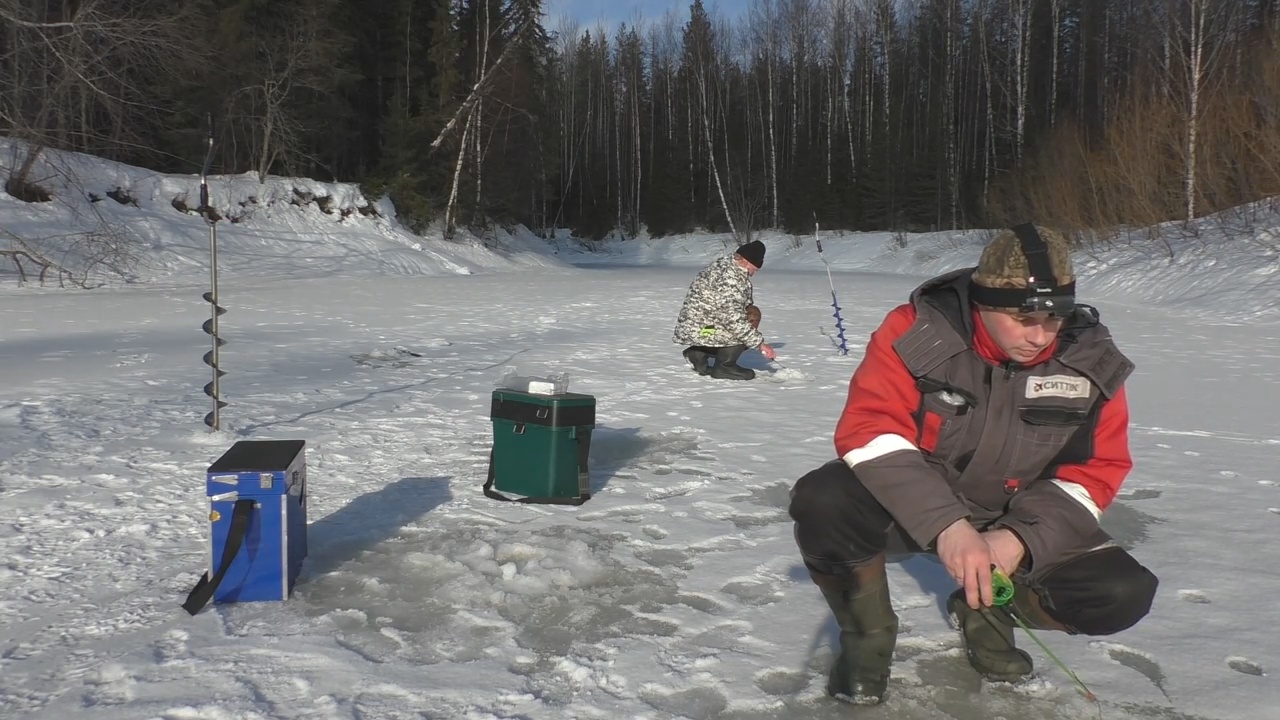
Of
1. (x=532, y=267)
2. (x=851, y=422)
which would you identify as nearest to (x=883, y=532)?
(x=851, y=422)

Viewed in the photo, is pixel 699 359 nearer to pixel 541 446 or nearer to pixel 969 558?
pixel 541 446

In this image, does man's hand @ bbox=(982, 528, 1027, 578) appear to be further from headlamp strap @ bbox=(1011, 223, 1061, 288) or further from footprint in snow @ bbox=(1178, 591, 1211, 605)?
footprint in snow @ bbox=(1178, 591, 1211, 605)

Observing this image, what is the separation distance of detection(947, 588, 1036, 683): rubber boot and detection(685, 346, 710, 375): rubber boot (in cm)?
535

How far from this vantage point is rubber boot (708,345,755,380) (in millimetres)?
7566

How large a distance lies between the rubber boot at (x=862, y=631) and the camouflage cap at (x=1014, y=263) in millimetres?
775

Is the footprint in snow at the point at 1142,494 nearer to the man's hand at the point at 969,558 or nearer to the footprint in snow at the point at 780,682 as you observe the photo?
the footprint in snow at the point at 780,682

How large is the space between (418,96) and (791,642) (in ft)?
99.9

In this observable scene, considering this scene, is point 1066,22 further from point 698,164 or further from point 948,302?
point 948,302

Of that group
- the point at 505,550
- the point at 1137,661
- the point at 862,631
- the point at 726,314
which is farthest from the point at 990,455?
the point at 726,314

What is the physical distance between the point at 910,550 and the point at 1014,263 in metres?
0.83

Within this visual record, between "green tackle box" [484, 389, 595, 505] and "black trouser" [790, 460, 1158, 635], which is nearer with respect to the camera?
"black trouser" [790, 460, 1158, 635]

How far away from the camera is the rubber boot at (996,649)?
7.91ft

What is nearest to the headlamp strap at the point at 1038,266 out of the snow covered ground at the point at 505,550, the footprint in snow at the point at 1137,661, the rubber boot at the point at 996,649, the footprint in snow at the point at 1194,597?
the rubber boot at the point at 996,649

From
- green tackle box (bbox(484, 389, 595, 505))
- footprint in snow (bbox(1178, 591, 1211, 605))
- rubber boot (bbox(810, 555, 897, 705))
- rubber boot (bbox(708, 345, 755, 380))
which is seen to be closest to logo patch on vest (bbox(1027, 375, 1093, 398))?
rubber boot (bbox(810, 555, 897, 705))
